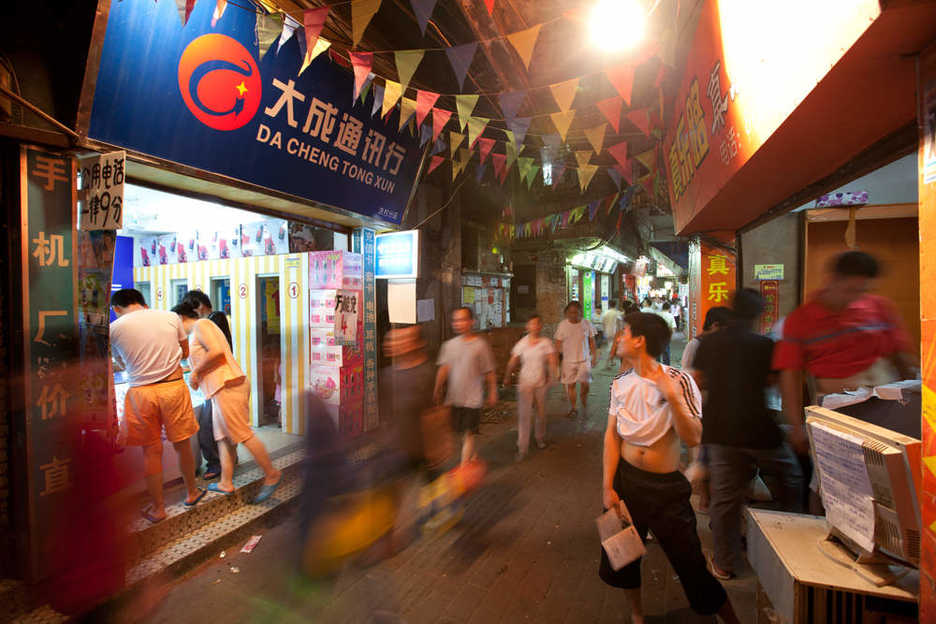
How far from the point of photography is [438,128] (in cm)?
503

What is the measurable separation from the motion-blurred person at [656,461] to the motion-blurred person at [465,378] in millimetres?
2215

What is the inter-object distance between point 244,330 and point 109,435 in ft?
10.8

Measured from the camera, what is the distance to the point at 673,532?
2.32 meters

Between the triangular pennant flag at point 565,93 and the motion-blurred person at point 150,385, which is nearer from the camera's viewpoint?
the motion-blurred person at point 150,385

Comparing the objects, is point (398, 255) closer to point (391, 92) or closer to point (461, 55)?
point (391, 92)

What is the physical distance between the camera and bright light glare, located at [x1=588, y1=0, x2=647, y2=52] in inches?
146

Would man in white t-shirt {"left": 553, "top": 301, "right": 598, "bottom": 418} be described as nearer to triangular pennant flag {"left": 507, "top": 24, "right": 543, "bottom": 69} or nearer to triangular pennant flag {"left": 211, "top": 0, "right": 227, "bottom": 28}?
triangular pennant flag {"left": 507, "top": 24, "right": 543, "bottom": 69}

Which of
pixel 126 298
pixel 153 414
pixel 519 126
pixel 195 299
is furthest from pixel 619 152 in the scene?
pixel 153 414

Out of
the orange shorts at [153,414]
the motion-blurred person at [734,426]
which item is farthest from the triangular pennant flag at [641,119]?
the orange shorts at [153,414]

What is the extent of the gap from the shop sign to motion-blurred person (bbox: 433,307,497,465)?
2500 millimetres

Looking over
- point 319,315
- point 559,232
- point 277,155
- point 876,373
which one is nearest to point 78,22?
point 277,155

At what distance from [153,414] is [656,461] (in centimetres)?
419

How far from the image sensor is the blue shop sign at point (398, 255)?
6.02 meters

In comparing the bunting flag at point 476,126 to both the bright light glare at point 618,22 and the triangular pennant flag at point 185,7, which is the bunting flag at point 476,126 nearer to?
the bright light glare at point 618,22
